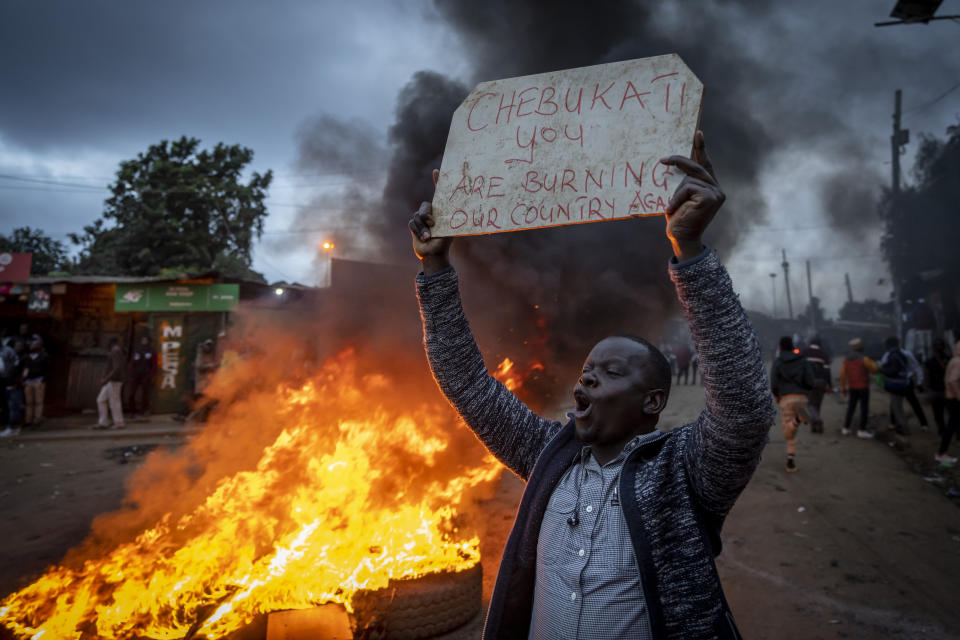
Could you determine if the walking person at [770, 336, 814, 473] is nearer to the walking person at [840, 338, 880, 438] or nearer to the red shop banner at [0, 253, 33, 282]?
the walking person at [840, 338, 880, 438]

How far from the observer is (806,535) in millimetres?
5559

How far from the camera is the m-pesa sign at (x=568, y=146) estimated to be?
1.50 m

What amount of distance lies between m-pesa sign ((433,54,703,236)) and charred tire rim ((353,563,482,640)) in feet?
9.53

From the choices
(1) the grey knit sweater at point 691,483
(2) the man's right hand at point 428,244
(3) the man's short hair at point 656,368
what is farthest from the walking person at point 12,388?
(3) the man's short hair at point 656,368

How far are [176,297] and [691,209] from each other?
14.8 metres

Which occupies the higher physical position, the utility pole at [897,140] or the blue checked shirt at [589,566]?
the utility pole at [897,140]

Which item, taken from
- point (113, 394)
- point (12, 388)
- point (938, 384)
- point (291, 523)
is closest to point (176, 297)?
point (113, 394)

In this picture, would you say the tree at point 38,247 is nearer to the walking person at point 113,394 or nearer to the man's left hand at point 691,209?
the walking person at point 113,394

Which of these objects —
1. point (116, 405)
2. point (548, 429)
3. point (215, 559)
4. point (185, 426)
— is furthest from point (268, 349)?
point (548, 429)

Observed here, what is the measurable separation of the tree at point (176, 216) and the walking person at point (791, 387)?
19.7 m

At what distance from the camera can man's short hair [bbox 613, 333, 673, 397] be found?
159 cm

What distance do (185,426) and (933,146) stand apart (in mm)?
24180

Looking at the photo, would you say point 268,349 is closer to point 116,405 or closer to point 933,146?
point 116,405

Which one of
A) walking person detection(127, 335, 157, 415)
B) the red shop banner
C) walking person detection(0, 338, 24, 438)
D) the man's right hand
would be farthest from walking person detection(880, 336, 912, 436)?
the red shop banner
